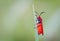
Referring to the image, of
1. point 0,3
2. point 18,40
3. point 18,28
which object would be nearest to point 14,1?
point 0,3

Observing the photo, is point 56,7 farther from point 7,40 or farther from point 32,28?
point 7,40

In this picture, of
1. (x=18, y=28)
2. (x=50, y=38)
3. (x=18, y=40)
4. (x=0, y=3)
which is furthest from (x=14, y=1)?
(x=50, y=38)

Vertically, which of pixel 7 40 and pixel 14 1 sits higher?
pixel 14 1

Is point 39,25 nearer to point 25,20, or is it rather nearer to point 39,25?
point 39,25

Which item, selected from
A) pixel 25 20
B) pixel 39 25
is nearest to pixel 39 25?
pixel 39 25

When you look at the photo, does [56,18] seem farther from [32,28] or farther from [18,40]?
[18,40]

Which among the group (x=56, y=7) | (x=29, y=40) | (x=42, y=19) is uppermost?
(x=56, y=7)
